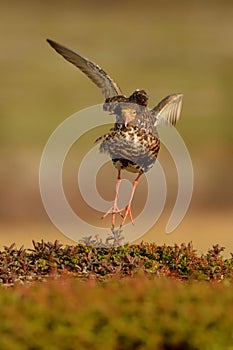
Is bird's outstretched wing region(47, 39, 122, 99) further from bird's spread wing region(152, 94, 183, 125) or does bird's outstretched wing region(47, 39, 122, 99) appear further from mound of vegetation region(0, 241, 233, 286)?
mound of vegetation region(0, 241, 233, 286)

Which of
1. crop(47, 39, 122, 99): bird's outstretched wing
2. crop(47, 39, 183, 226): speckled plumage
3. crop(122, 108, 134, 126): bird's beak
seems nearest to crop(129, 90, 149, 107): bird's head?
crop(47, 39, 183, 226): speckled plumage

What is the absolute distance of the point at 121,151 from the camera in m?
7.59

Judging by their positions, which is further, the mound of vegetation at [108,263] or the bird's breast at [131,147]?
the bird's breast at [131,147]

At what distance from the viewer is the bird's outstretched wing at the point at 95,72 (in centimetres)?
807

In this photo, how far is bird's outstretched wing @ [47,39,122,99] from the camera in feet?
26.5

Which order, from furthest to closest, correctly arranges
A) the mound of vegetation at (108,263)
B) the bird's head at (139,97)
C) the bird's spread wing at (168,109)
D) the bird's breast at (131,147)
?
the bird's spread wing at (168,109), the bird's head at (139,97), the bird's breast at (131,147), the mound of vegetation at (108,263)

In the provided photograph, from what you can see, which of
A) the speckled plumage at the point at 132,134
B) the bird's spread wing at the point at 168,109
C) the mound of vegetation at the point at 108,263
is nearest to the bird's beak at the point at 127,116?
the speckled plumage at the point at 132,134

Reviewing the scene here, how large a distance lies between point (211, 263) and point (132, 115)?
4.51ft

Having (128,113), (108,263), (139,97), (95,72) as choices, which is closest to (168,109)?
(139,97)

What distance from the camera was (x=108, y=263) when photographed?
7215 mm

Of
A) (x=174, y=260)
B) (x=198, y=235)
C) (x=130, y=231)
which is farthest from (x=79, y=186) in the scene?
(x=174, y=260)

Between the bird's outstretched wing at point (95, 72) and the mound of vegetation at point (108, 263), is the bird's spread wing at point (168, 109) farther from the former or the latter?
the mound of vegetation at point (108, 263)

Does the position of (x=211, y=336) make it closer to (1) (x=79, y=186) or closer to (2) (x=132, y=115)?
(2) (x=132, y=115)

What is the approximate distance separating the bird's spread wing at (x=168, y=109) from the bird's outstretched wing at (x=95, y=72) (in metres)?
0.38
